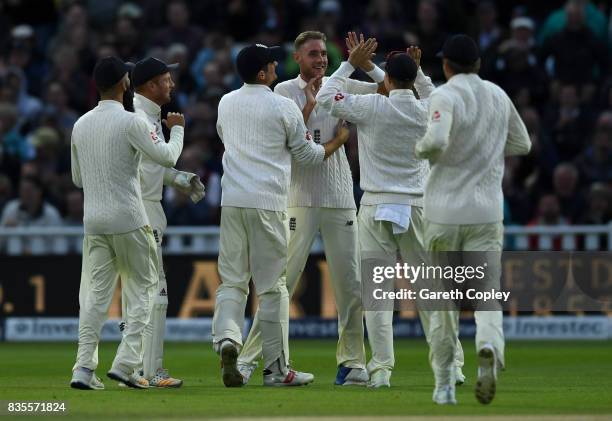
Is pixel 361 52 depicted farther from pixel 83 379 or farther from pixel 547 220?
pixel 547 220

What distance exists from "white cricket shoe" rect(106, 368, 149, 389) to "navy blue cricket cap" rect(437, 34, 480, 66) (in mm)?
3410

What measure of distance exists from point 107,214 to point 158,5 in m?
13.3

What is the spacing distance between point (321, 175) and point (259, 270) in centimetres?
109

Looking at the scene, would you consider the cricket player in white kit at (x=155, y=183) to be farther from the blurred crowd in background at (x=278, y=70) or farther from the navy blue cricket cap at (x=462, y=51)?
the blurred crowd in background at (x=278, y=70)

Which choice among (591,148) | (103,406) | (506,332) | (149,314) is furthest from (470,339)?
(103,406)

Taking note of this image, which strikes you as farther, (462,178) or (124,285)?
(124,285)

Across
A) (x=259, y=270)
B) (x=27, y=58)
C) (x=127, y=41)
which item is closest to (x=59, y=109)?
(x=127, y=41)

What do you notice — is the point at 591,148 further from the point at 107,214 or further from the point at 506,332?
the point at 107,214

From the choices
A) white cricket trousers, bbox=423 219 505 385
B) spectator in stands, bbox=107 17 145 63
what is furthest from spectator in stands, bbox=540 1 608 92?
white cricket trousers, bbox=423 219 505 385

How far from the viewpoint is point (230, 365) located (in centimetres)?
1248

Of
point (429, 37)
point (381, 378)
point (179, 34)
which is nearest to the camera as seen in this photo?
point (381, 378)

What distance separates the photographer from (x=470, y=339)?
766 inches

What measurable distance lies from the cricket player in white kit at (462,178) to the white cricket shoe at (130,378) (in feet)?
8.21

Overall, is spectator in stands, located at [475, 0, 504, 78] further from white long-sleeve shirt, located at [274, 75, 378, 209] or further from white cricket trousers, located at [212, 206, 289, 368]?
white cricket trousers, located at [212, 206, 289, 368]
